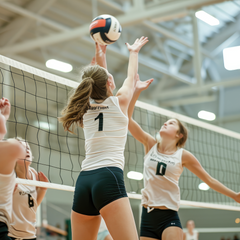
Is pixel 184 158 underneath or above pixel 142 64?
underneath

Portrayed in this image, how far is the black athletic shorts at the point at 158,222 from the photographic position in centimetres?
353

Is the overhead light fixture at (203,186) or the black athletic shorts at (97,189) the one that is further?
the overhead light fixture at (203,186)

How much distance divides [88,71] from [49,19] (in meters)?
9.08

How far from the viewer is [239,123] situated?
1684cm

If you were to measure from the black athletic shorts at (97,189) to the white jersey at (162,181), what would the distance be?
4.08 feet

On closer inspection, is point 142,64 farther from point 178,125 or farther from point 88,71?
point 88,71

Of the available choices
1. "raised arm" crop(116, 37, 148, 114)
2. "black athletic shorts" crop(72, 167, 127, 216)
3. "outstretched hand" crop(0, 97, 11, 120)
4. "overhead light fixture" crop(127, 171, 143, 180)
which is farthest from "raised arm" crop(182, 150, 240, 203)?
"overhead light fixture" crop(127, 171, 143, 180)

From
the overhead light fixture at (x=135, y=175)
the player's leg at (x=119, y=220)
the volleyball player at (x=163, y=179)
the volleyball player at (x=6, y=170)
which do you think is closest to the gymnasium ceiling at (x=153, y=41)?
the overhead light fixture at (x=135, y=175)

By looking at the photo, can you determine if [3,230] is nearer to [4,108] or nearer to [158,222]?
[4,108]

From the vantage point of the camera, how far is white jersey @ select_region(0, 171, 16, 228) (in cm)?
213

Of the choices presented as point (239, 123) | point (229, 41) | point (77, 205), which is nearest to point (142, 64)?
point (229, 41)

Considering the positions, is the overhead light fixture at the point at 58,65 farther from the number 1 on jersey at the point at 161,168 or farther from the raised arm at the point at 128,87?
A: the raised arm at the point at 128,87

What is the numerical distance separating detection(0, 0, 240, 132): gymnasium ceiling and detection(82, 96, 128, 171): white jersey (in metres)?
5.80

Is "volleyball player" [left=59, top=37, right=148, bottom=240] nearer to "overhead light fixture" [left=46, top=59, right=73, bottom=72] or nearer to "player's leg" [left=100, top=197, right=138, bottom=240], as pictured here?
"player's leg" [left=100, top=197, right=138, bottom=240]
